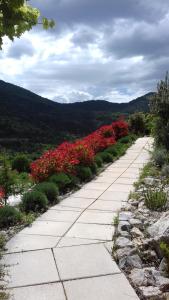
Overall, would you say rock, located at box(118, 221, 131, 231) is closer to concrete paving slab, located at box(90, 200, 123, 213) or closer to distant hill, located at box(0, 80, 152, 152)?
concrete paving slab, located at box(90, 200, 123, 213)

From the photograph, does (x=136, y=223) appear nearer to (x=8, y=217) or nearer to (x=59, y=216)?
(x=59, y=216)

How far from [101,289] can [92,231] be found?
183 cm

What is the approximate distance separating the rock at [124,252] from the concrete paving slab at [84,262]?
0.11 metres

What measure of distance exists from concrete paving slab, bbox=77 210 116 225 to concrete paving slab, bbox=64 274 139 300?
2.05 meters

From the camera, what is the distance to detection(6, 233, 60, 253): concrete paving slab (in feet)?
17.9

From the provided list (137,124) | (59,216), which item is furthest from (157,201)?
(137,124)

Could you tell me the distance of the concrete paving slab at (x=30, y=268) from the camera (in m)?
4.53

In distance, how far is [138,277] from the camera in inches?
178

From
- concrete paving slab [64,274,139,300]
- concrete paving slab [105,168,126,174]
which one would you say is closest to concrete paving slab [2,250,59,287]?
concrete paving slab [64,274,139,300]

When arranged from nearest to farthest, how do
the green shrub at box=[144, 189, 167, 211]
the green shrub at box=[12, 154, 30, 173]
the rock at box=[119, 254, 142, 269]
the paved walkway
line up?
the paved walkway, the rock at box=[119, 254, 142, 269], the green shrub at box=[144, 189, 167, 211], the green shrub at box=[12, 154, 30, 173]

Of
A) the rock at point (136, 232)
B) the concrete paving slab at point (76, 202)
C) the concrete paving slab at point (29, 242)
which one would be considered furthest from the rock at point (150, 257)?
the concrete paving slab at point (76, 202)

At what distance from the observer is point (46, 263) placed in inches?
195

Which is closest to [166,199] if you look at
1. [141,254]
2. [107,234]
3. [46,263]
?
[107,234]

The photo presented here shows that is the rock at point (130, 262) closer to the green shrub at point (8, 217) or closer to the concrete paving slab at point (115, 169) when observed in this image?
the green shrub at point (8, 217)
